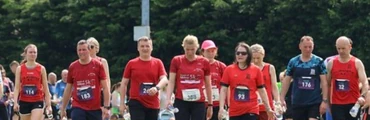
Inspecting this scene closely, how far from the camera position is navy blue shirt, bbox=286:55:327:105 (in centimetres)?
1617

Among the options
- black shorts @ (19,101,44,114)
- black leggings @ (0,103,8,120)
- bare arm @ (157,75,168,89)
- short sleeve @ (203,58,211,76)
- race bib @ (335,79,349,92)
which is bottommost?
black leggings @ (0,103,8,120)

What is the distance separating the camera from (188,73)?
631 inches

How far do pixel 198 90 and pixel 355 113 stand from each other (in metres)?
2.66

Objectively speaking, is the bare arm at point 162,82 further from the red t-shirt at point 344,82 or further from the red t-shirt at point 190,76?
the red t-shirt at point 344,82

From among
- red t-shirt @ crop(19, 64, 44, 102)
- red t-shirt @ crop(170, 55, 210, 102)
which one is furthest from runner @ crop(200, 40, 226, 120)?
red t-shirt @ crop(19, 64, 44, 102)

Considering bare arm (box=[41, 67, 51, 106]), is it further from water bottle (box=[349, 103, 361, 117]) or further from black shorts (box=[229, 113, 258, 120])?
water bottle (box=[349, 103, 361, 117])

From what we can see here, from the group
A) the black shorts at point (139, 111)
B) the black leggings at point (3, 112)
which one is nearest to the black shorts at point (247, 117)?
the black shorts at point (139, 111)

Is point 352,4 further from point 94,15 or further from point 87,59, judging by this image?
point 87,59

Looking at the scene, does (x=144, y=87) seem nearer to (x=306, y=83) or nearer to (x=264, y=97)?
(x=264, y=97)

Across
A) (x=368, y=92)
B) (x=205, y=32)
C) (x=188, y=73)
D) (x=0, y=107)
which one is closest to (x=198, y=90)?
(x=188, y=73)

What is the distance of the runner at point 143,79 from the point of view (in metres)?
15.3

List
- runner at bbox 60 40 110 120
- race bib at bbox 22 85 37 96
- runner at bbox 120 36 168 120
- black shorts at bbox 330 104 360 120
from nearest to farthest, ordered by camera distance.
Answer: runner at bbox 60 40 110 120 → runner at bbox 120 36 168 120 → black shorts at bbox 330 104 360 120 → race bib at bbox 22 85 37 96

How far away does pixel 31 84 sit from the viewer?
1917 cm

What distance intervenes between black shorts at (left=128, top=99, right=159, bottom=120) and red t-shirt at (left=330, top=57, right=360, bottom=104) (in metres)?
3.21
